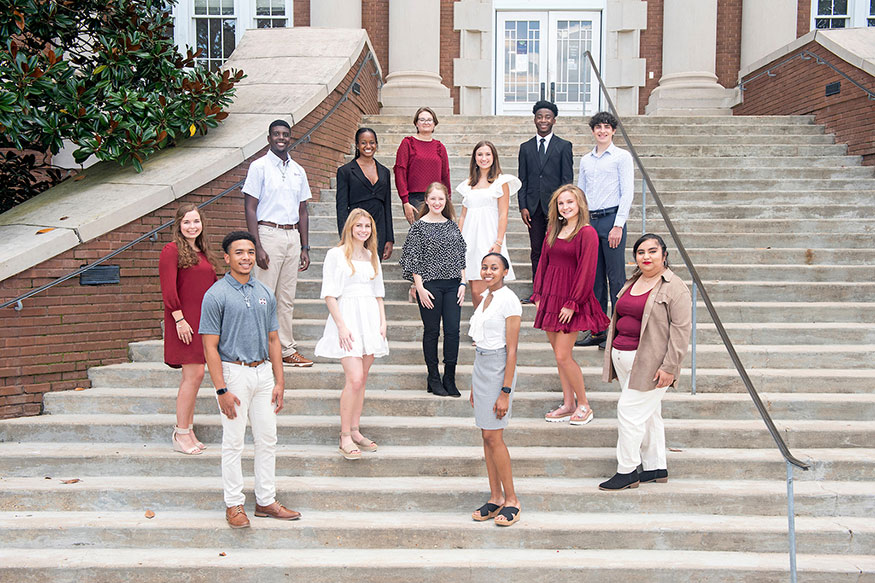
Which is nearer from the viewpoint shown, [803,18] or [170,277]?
[170,277]

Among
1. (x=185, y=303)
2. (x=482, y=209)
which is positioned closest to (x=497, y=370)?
(x=482, y=209)

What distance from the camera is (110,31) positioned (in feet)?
25.2

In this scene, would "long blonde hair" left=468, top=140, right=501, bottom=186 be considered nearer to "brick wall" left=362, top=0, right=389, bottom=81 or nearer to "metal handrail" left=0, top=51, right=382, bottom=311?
"metal handrail" left=0, top=51, right=382, bottom=311

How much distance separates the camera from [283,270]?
6023 millimetres

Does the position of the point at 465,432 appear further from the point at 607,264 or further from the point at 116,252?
the point at 116,252

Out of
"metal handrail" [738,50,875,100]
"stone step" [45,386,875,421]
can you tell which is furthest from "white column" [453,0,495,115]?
"stone step" [45,386,875,421]

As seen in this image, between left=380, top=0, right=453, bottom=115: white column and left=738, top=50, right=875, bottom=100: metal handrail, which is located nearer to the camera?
left=738, top=50, right=875, bottom=100: metal handrail

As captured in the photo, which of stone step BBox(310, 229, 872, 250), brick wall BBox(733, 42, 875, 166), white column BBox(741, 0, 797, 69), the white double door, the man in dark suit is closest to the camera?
the man in dark suit

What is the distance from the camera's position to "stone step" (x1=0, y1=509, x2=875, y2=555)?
14.6ft

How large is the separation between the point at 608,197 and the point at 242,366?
3.36 meters

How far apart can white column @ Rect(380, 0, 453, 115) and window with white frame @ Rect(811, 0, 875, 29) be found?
25.2 ft

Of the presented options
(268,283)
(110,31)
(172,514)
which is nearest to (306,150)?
(110,31)

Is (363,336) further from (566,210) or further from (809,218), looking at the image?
(809,218)

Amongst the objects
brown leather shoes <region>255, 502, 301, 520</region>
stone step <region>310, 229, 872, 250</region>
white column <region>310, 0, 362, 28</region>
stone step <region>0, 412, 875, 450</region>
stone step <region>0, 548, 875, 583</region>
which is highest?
white column <region>310, 0, 362, 28</region>
